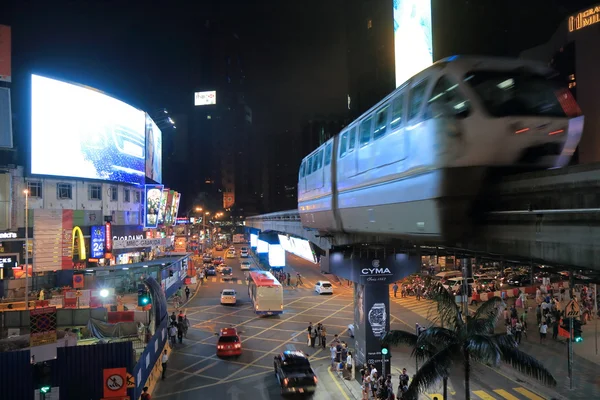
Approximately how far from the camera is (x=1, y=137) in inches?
1043

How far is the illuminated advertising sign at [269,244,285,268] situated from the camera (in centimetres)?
3219

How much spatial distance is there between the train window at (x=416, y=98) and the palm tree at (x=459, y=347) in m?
4.15

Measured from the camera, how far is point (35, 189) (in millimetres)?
30016

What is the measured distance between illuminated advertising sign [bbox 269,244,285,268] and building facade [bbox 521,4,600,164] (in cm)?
2766

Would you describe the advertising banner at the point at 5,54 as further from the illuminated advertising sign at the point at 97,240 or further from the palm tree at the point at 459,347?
the palm tree at the point at 459,347

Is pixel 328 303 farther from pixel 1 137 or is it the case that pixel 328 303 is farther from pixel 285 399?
pixel 1 137

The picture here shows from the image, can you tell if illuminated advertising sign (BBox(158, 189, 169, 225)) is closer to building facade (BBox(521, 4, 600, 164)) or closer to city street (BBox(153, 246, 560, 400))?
city street (BBox(153, 246, 560, 400))

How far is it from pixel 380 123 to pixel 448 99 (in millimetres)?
2408

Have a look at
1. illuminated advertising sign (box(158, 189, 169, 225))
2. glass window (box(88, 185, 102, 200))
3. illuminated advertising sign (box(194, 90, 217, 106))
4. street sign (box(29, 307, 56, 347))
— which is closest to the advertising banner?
glass window (box(88, 185, 102, 200))

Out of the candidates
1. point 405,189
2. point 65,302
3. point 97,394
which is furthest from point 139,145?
point 405,189

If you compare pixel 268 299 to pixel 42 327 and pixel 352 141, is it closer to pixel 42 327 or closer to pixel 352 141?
pixel 42 327

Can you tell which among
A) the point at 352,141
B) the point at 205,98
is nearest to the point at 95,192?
the point at 352,141

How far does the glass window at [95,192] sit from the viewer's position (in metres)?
35.1

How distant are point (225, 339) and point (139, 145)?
28.1 m
